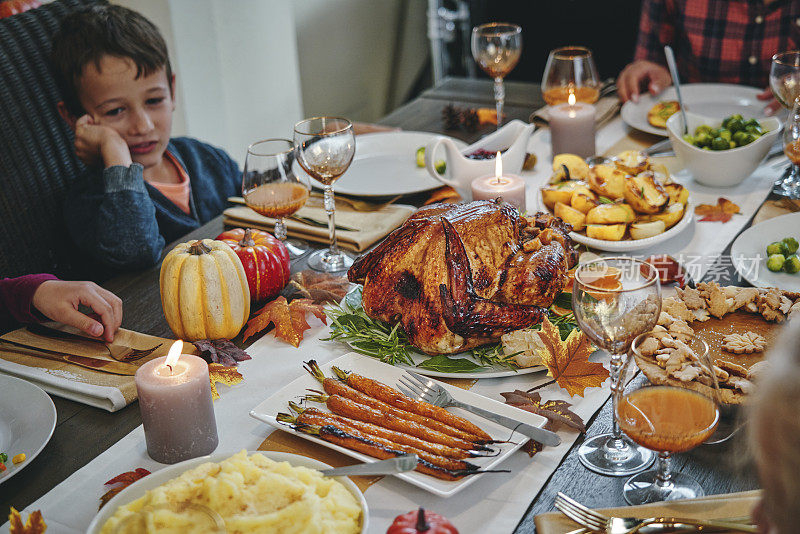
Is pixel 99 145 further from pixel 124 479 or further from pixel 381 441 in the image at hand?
pixel 381 441

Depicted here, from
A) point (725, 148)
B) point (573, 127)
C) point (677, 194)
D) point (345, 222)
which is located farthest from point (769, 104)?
point (345, 222)

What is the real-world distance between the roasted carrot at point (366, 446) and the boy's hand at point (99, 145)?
1.18 metres

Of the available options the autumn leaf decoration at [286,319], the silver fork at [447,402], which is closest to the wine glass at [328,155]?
the autumn leaf decoration at [286,319]

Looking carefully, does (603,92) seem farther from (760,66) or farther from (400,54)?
(400,54)

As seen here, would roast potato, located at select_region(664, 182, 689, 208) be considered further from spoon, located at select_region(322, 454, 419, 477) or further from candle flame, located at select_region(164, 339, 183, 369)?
candle flame, located at select_region(164, 339, 183, 369)

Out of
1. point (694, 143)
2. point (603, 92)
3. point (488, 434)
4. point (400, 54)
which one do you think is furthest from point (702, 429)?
point (400, 54)

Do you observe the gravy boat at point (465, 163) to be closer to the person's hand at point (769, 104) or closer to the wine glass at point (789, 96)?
the wine glass at point (789, 96)

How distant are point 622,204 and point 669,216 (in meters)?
0.11

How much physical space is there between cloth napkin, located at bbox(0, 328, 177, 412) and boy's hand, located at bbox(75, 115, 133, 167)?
670 mm

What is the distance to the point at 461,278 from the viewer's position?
1355 mm

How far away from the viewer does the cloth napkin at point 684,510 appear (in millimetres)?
986

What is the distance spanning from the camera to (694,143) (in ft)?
6.72

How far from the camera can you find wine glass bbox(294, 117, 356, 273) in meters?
1.69

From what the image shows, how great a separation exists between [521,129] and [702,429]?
1.29m
